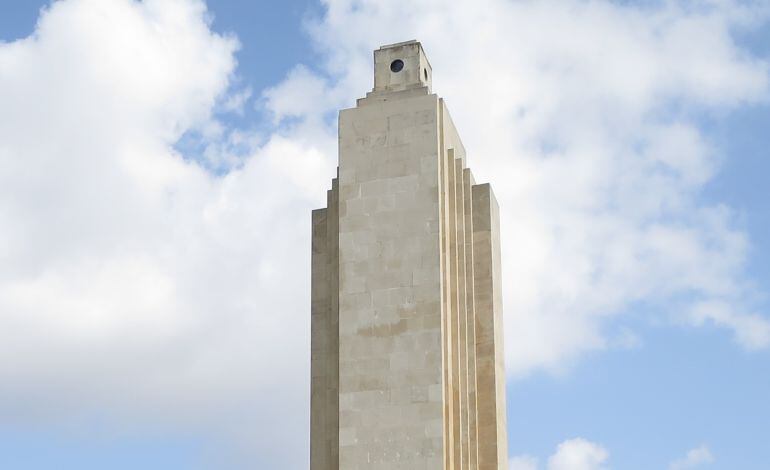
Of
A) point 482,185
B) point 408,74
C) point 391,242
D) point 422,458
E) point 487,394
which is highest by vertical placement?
point 408,74

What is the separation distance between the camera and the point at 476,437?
91.9ft

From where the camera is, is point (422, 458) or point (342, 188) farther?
point (342, 188)

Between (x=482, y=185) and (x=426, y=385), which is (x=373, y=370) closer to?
(x=426, y=385)

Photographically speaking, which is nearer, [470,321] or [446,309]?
[446,309]

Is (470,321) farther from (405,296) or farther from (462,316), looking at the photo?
(405,296)

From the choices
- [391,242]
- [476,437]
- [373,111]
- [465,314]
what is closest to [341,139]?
[373,111]

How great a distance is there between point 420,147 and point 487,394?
18.7ft

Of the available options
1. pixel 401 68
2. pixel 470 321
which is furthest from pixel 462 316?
pixel 401 68

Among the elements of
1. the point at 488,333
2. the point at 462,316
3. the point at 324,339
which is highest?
the point at 462,316

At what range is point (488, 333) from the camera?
29188mm

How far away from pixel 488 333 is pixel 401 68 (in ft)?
21.2

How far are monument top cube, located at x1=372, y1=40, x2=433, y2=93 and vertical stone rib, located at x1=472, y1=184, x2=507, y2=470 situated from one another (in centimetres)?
288

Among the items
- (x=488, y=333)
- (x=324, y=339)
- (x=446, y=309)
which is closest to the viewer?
(x=446, y=309)

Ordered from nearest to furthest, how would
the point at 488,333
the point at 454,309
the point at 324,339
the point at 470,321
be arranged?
the point at 454,309
the point at 470,321
the point at 324,339
the point at 488,333
